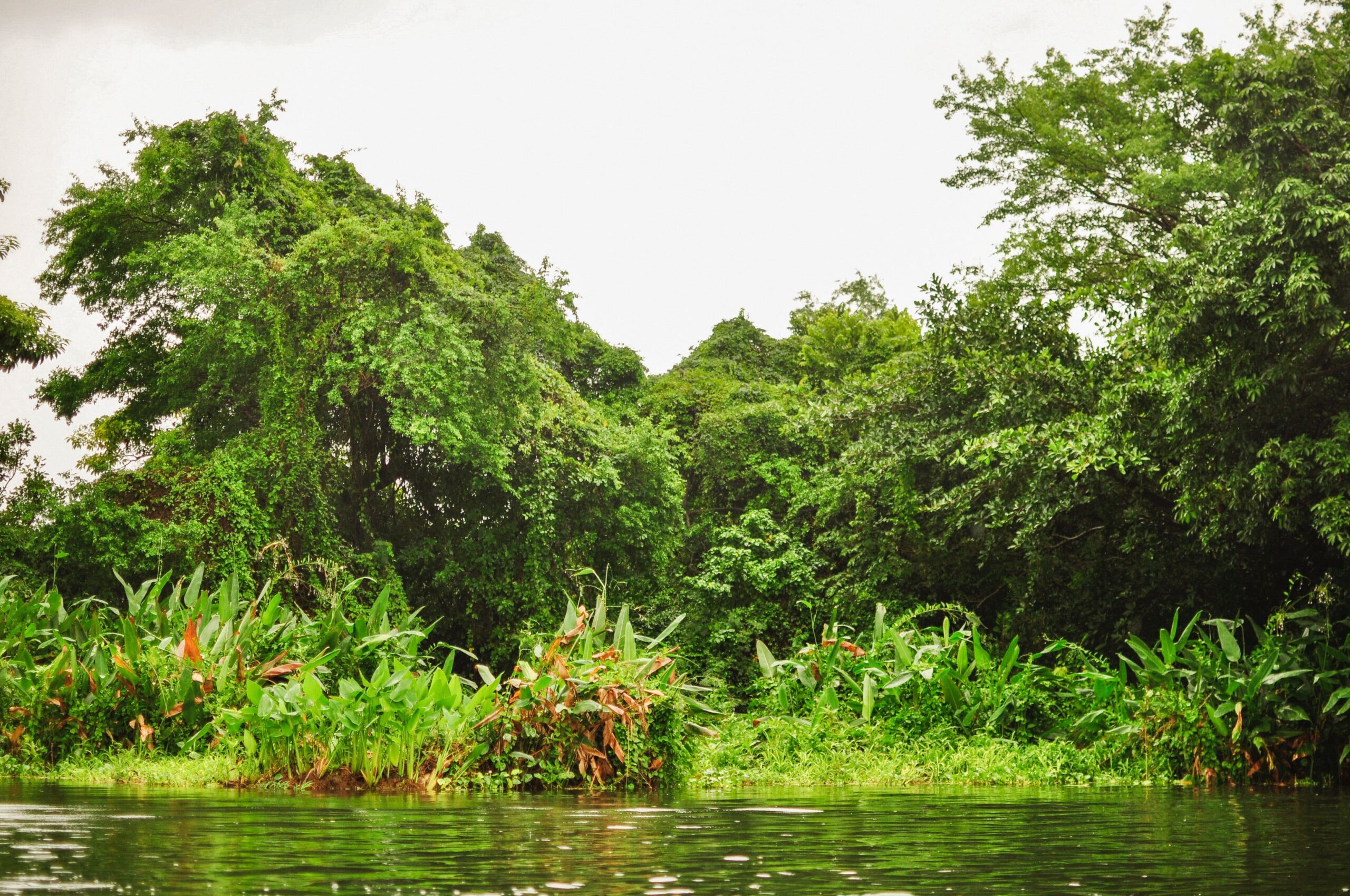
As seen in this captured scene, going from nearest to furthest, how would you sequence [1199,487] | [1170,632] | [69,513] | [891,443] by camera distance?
[1170,632] < [1199,487] < [69,513] < [891,443]

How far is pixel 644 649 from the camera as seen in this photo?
650cm

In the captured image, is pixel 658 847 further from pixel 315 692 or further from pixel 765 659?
pixel 765 659

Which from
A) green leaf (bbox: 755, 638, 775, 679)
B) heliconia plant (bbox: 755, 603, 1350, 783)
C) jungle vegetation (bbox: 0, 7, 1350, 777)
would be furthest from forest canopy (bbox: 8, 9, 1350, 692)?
green leaf (bbox: 755, 638, 775, 679)

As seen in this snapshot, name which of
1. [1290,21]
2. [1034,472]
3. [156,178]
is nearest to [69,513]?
[156,178]

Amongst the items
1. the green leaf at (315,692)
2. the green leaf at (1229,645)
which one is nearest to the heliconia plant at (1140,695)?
the green leaf at (1229,645)

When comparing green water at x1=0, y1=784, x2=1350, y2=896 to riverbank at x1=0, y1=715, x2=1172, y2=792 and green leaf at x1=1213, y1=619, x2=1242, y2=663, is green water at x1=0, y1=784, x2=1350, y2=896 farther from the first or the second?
green leaf at x1=1213, y1=619, x2=1242, y2=663

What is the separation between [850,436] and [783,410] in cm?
502

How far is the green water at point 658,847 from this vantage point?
2.15 metres

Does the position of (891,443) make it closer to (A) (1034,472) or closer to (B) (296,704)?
(A) (1034,472)

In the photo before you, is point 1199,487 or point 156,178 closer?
point 1199,487

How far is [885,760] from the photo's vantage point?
7027 millimetres

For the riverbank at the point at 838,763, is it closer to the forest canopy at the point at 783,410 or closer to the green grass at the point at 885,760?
the green grass at the point at 885,760

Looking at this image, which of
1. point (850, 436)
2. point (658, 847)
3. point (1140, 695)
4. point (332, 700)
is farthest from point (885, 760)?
point (850, 436)

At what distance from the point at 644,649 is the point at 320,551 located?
1310cm
